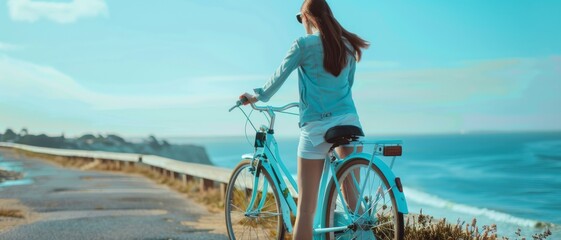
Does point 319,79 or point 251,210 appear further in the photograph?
point 251,210

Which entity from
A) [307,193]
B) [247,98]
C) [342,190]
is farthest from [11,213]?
[342,190]

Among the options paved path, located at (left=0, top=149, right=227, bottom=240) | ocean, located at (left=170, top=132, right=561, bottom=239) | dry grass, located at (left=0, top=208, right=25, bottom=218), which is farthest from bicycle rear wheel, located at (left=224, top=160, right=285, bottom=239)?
dry grass, located at (left=0, top=208, right=25, bottom=218)

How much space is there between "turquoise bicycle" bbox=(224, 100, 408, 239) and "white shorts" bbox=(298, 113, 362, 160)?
2.3 inches

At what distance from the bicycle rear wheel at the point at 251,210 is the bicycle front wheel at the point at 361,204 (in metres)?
0.81

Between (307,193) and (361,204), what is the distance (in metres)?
0.38

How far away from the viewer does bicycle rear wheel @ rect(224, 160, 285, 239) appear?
5.96m

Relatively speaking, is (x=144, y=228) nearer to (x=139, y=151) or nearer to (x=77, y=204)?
(x=77, y=204)

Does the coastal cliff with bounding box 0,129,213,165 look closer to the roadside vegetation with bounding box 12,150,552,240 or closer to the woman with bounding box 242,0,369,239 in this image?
the roadside vegetation with bounding box 12,150,552,240

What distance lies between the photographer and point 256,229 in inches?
243

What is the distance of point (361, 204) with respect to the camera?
494 centimetres

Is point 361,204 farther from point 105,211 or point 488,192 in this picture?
point 488,192

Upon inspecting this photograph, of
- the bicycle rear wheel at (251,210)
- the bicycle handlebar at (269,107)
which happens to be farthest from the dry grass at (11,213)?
the bicycle handlebar at (269,107)

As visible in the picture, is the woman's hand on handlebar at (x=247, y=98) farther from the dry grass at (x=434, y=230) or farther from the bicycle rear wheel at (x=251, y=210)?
the dry grass at (x=434, y=230)

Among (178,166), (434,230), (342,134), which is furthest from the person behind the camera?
(178,166)
